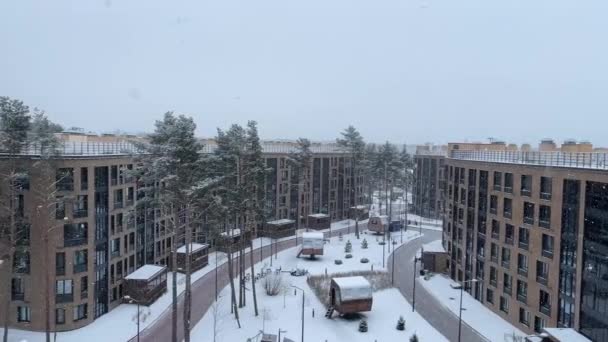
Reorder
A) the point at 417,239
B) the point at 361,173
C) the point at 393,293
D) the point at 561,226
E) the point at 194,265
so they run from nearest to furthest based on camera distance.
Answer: the point at 561,226
the point at 393,293
the point at 194,265
the point at 417,239
the point at 361,173

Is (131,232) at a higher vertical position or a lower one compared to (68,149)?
lower

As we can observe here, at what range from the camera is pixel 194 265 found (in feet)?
196

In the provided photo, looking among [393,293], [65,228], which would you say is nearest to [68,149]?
[65,228]

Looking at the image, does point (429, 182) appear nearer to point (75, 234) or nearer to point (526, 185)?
point (526, 185)

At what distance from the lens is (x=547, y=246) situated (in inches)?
1570

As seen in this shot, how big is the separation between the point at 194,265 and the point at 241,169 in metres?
19.8

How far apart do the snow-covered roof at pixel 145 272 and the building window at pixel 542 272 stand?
124ft

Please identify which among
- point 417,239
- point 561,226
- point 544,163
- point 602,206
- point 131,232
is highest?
point 544,163

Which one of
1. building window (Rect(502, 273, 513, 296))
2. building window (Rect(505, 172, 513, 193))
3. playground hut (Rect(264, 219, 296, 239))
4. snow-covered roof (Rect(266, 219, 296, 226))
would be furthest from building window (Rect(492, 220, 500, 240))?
snow-covered roof (Rect(266, 219, 296, 226))

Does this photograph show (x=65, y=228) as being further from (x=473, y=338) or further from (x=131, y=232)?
(x=473, y=338)

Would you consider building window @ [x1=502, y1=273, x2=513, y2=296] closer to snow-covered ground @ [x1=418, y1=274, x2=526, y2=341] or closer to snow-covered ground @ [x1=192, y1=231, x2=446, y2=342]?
snow-covered ground @ [x1=418, y1=274, x2=526, y2=341]

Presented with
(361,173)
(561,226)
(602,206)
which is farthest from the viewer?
(361,173)

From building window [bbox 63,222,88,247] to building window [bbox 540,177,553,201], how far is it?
138 ft

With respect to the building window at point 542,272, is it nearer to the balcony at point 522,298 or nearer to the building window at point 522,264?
the building window at point 522,264
